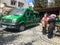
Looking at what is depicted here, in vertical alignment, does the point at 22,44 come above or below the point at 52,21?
below

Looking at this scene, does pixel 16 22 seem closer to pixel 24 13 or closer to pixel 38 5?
pixel 24 13

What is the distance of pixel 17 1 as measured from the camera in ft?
177

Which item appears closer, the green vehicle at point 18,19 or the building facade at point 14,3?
the green vehicle at point 18,19

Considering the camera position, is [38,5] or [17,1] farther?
[17,1]

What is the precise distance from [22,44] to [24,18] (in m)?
6.08

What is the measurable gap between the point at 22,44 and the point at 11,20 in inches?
200

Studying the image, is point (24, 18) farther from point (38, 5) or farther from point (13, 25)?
point (38, 5)

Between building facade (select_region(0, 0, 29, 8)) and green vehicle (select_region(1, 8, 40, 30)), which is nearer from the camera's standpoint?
green vehicle (select_region(1, 8, 40, 30))

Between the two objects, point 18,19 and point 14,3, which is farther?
point 14,3

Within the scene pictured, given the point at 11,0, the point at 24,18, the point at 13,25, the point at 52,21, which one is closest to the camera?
the point at 52,21

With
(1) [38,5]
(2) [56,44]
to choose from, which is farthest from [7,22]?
(1) [38,5]

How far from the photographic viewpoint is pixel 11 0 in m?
51.1

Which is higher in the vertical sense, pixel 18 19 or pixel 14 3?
pixel 14 3

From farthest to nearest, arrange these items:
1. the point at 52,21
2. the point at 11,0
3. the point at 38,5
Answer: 1. the point at 11,0
2. the point at 38,5
3. the point at 52,21
